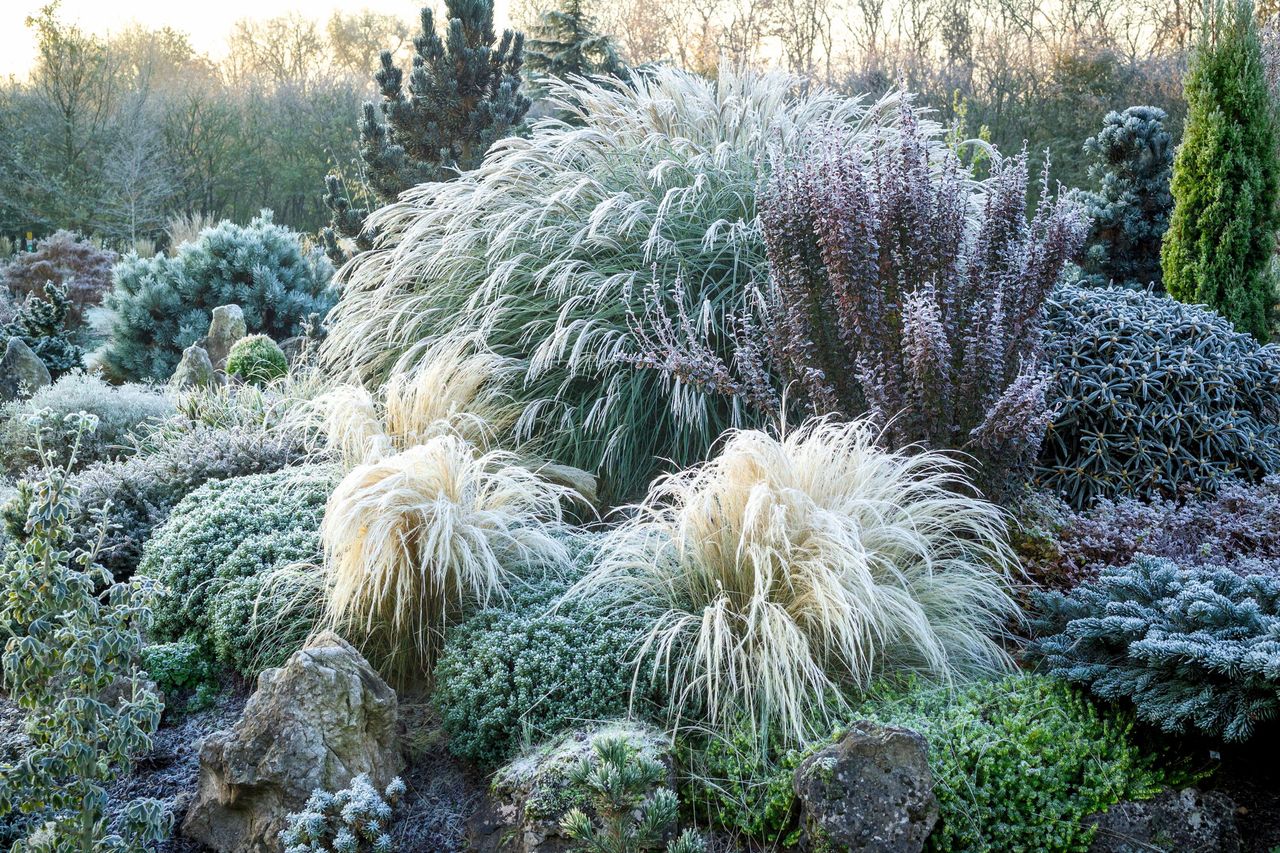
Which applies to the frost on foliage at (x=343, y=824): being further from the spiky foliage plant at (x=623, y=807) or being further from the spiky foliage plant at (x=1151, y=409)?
the spiky foliage plant at (x=1151, y=409)

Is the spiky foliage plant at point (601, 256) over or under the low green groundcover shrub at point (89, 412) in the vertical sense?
over

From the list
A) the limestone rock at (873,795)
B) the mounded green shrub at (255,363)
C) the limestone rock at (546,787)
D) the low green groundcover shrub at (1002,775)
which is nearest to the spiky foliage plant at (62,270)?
the mounded green shrub at (255,363)

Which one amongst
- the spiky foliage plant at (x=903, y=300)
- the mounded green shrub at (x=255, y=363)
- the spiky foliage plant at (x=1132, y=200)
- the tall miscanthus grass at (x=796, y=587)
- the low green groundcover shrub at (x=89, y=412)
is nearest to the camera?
the tall miscanthus grass at (x=796, y=587)

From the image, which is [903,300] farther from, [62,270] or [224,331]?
[62,270]

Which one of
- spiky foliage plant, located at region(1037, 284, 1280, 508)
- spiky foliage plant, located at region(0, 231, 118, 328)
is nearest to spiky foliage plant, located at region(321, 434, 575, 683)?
spiky foliage plant, located at region(1037, 284, 1280, 508)

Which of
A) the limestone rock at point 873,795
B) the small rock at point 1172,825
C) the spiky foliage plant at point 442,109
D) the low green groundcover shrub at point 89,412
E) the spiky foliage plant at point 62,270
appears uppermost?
the spiky foliage plant at point 442,109

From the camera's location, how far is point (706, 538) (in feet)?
10.2

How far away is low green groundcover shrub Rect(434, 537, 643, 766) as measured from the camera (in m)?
2.88

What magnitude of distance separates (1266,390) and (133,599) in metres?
5.07

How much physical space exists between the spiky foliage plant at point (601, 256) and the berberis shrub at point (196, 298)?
4021 millimetres

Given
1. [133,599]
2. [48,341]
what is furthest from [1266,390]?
[48,341]

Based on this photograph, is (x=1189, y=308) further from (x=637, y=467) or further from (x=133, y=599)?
(x=133, y=599)

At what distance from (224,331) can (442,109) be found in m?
2.77

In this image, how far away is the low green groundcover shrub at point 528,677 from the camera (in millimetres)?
2875
